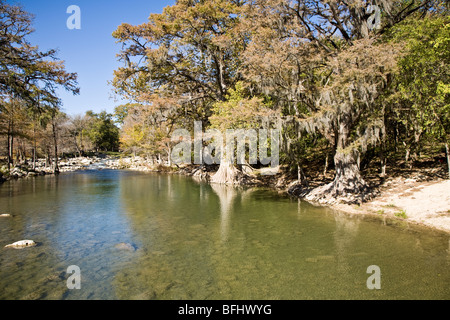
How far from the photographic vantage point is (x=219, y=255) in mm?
9016

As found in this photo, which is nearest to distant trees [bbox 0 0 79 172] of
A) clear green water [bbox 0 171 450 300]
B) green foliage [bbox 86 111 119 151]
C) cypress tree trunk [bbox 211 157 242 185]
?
clear green water [bbox 0 171 450 300]

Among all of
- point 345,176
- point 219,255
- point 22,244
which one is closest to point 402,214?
point 345,176

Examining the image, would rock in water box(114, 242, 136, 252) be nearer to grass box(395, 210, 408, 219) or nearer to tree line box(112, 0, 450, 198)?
tree line box(112, 0, 450, 198)

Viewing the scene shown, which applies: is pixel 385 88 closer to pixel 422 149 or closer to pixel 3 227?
pixel 422 149

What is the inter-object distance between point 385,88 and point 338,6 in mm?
5347

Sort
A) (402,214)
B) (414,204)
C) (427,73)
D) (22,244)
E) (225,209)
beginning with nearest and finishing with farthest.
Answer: (22,244), (402,214), (414,204), (427,73), (225,209)

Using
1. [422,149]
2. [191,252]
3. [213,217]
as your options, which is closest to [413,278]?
[191,252]

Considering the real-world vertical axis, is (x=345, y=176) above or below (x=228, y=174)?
above

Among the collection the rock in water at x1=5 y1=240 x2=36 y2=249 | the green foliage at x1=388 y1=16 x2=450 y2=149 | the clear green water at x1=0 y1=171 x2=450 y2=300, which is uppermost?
the green foliage at x1=388 y1=16 x2=450 y2=149

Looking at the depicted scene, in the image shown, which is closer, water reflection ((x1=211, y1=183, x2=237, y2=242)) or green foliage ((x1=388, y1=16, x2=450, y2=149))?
water reflection ((x1=211, y1=183, x2=237, y2=242))

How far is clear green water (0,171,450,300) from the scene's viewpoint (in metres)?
6.78

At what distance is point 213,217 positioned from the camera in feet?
46.7

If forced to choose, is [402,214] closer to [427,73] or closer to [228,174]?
[427,73]

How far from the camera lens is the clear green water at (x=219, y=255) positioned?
6777 mm
